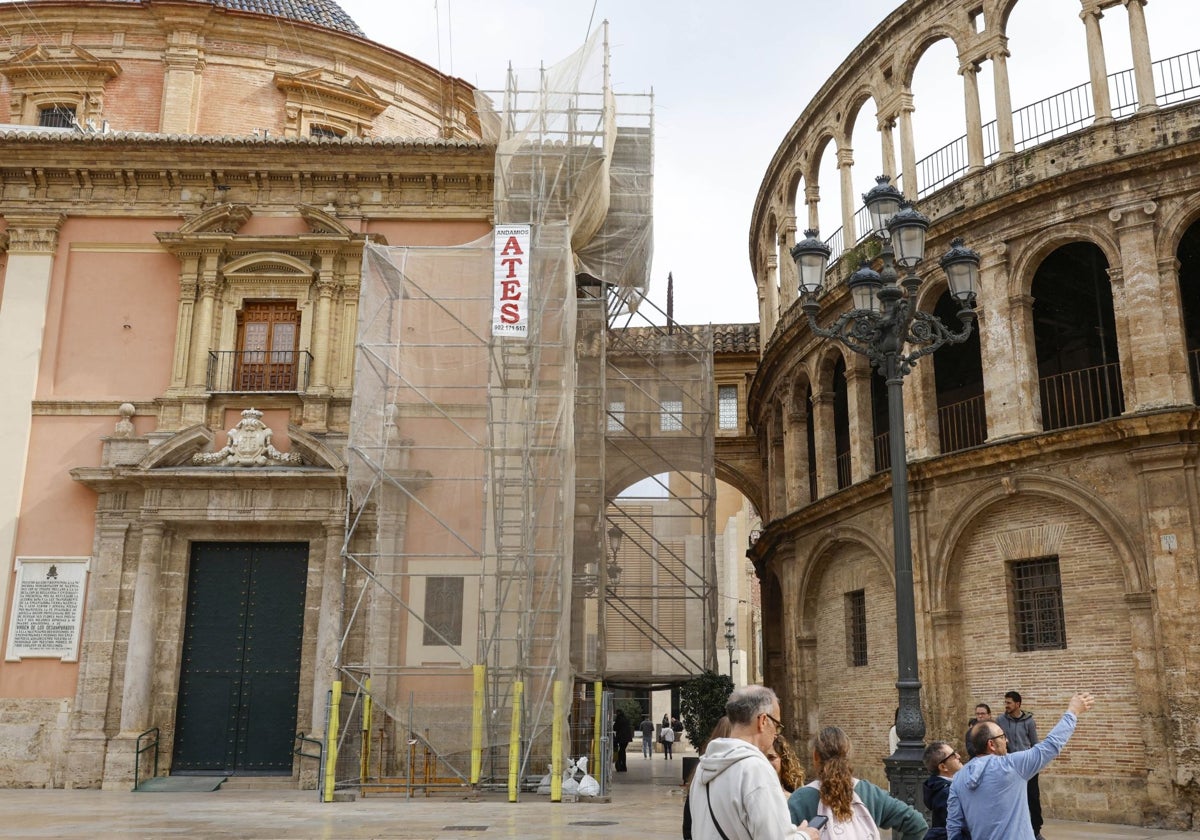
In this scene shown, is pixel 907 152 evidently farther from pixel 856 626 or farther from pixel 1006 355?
pixel 856 626

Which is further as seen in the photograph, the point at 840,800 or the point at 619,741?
the point at 619,741

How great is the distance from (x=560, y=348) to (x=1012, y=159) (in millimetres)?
7663

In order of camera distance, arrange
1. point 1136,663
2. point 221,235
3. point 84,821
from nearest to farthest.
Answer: point 84,821
point 1136,663
point 221,235

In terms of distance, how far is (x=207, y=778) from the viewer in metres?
16.8

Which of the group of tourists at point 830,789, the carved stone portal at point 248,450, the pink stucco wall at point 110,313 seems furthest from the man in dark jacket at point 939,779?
the pink stucco wall at point 110,313

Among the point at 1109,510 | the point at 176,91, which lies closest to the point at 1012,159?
the point at 1109,510

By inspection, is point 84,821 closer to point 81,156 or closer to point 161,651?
point 161,651

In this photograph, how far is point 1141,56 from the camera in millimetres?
16531

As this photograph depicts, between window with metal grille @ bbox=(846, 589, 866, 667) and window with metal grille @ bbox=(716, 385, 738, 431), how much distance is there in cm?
1127

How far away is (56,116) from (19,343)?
5445 millimetres

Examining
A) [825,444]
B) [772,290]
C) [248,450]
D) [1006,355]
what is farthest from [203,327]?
[772,290]

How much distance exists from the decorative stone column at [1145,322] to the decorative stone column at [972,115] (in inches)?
108

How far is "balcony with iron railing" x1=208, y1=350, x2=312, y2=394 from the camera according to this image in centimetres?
1842

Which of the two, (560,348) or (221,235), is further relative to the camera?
(221,235)
